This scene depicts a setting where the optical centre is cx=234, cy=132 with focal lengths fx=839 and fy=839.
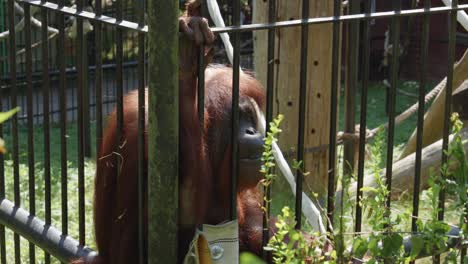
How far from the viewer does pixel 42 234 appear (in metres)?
2.79

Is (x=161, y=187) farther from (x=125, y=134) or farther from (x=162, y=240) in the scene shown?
(x=125, y=134)

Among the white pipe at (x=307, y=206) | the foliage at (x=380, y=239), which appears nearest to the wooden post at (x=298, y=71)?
the white pipe at (x=307, y=206)

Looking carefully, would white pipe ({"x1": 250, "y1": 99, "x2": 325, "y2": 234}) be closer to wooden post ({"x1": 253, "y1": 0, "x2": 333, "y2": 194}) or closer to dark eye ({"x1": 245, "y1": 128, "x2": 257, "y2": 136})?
dark eye ({"x1": 245, "y1": 128, "x2": 257, "y2": 136})

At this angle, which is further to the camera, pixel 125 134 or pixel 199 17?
pixel 125 134

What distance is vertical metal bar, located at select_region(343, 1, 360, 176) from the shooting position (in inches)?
97.1

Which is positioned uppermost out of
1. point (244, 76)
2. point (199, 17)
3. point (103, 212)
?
point (199, 17)

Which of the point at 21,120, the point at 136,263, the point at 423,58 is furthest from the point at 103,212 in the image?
the point at 21,120

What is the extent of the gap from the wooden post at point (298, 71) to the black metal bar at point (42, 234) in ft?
6.11

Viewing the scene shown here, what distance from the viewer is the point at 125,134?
92.7 inches

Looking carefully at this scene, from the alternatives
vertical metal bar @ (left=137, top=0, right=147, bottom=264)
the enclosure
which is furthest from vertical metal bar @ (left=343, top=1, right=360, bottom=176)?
vertical metal bar @ (left=137, top=0, right=147, bottom=264)

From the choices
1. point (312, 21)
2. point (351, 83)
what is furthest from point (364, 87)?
point (351, 83)

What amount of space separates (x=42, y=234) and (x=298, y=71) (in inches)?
83.9

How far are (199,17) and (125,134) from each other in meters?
0.45

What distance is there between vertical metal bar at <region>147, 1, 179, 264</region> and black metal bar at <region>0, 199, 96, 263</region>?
52cm
